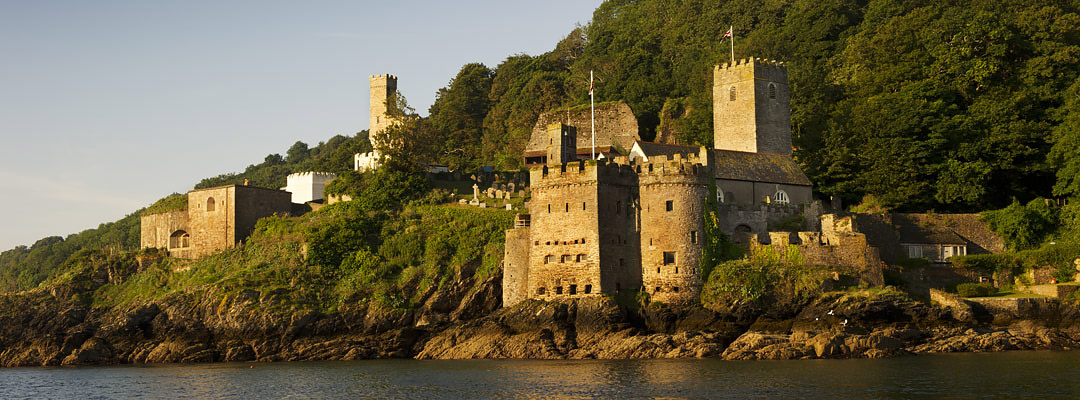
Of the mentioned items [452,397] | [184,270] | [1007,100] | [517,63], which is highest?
[517,63]

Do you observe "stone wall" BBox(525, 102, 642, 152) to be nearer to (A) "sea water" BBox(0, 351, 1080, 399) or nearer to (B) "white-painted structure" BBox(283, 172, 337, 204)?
(B) "white-painted structure" BBox(283, 172, 337, 204)

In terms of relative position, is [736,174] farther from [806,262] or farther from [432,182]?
[432,182]

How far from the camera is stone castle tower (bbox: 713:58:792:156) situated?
6119cm

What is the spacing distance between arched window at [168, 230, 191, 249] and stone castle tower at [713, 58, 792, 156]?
30.2m

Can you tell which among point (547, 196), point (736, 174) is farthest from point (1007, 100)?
point (547, 196)

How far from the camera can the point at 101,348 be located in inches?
2137

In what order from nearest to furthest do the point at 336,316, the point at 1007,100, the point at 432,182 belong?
the point at 336,316 < the point at 1007,100 < the point at 432,182

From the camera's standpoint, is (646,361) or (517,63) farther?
(517,63)

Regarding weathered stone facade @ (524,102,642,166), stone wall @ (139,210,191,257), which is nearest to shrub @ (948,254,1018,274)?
weathered stone facade @ (524,102,642,166)

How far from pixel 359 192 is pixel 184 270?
10292mm

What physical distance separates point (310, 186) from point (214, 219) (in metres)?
9.97

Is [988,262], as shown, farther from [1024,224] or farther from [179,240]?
[179,240]

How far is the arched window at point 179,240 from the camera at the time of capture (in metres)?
64.0

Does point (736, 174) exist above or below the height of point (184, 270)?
above
